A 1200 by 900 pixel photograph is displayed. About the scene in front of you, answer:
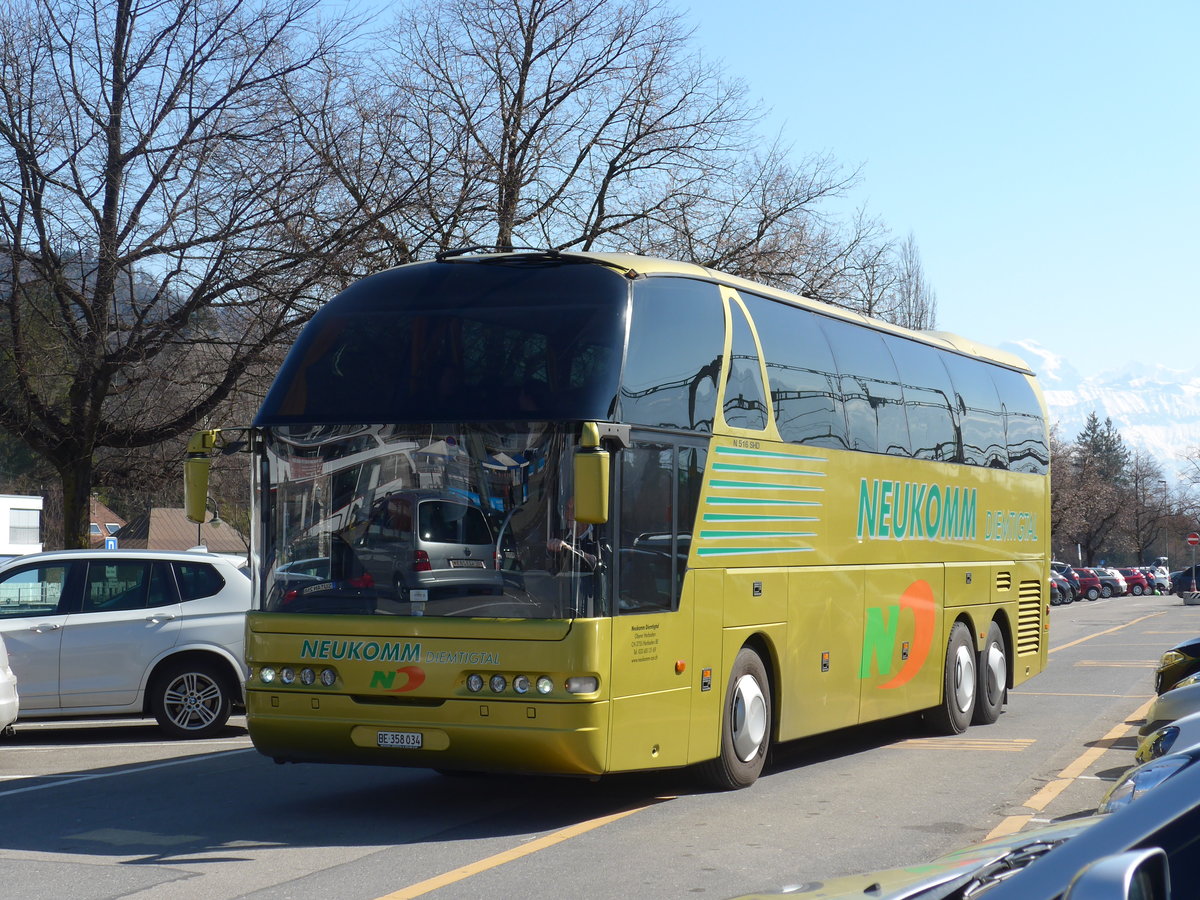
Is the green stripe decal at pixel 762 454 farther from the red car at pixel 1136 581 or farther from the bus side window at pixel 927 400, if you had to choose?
the red car at pixel 1136 581

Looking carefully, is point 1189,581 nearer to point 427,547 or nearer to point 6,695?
point 6,695

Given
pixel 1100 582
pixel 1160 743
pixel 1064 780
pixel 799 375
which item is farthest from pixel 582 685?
pixel 1100 582

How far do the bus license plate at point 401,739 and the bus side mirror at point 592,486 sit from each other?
1.81 m

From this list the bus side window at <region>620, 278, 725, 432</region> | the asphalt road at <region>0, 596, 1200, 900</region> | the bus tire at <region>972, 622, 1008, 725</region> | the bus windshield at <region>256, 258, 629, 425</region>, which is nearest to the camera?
the asphalt road at <region>0, 596, 1200, 900</region>

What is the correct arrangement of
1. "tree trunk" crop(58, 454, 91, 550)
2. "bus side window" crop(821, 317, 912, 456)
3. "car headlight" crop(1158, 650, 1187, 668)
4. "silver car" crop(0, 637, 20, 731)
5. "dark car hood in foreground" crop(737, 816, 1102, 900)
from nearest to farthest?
"dark car hood in foreground" crop(737, 816, 1102, 900) < "silver car" crop(0, 637, 20, 731) < "bus side window" crop(821, 317, 912, 456) < "car headlight" crop(1158, 650, 1187, 668) < "tree trunk" crop(58, 454, 91, 550)

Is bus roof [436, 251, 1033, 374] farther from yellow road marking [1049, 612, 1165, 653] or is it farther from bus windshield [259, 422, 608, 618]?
yellow road marking [1049, 612, 1165, 653]

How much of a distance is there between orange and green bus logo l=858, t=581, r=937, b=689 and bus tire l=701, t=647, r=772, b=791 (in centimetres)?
199

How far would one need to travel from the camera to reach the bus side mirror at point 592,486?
801 cm

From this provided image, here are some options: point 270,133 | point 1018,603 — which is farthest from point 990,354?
point 270,133

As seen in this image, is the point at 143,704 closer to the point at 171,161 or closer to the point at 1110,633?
the point at 171,161

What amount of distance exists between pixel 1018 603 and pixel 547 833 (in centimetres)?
927

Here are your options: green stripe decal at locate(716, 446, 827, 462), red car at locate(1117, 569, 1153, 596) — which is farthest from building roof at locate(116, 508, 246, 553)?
green stripe decal at locate(716, 446, 827, 462)

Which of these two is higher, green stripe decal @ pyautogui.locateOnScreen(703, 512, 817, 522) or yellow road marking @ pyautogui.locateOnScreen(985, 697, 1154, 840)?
green stripe decal @ pyautogui.locateOnScreen(703, 512, 817, 522)

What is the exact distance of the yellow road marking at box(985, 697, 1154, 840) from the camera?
8672mm
